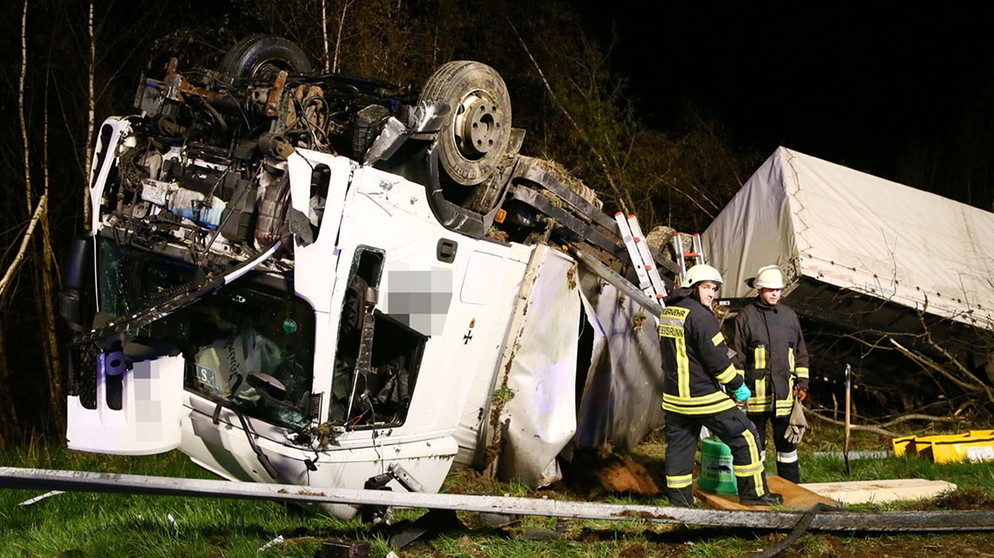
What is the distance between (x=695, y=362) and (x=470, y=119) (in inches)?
72.7

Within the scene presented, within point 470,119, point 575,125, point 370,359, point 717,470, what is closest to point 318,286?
point 370,359

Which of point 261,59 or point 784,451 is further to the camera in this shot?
point 784,451

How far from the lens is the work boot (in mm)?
5332

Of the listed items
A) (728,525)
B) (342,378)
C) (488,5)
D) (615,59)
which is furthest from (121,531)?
(615,59)

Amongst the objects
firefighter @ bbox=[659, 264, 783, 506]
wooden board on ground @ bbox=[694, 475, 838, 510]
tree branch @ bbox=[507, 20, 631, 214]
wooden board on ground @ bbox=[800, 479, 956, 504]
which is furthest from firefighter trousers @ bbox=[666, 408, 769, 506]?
tree branch @ bbox=[507, 20, 631, 214]

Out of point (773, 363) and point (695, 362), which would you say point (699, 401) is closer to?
point (695, 362)

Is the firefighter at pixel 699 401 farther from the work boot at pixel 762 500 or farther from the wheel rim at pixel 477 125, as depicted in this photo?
the wheel rim at pixel 477 125

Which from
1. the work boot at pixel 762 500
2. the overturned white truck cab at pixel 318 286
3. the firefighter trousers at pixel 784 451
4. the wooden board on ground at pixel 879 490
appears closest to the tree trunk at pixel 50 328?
the overturned white truck cab at pixel 318 286

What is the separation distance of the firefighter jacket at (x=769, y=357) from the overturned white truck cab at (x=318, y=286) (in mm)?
1281

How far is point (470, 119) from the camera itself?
5348mm

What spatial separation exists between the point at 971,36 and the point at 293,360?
16932 millimetres

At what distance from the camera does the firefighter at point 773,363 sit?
6.22m

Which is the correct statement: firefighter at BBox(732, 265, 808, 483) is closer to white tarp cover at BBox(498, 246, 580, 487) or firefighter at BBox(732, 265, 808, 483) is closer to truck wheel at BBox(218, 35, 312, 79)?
white tarp cover at BBox(498, 246, 580, 487)

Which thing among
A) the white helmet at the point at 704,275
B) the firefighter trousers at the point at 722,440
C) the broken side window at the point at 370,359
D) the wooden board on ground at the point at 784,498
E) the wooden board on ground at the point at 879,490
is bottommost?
the wooden board on ground at the point at 879,490
